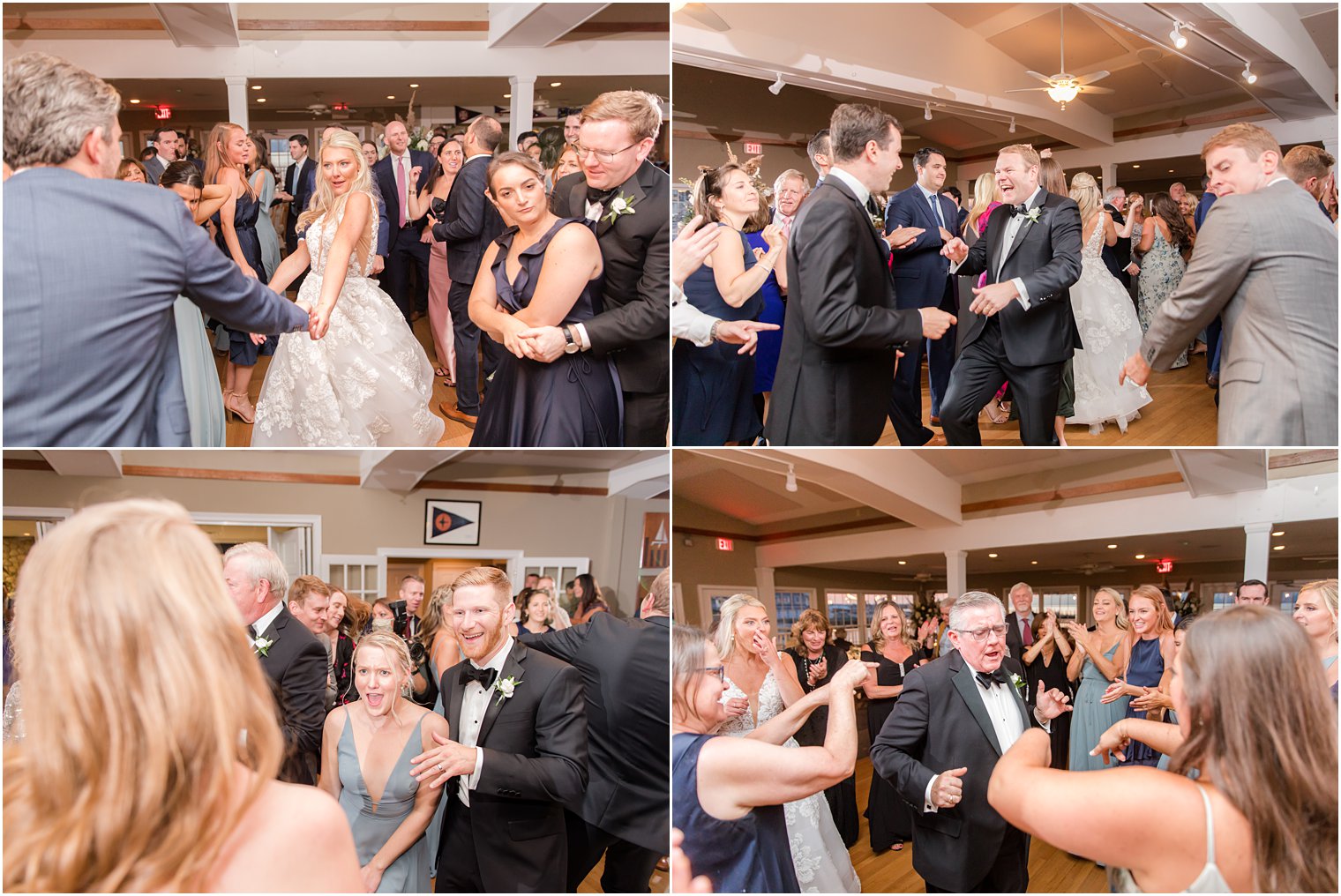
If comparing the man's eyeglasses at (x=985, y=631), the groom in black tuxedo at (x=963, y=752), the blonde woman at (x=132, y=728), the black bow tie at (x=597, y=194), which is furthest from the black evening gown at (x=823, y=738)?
the blonde woman at (x=132, y=728)

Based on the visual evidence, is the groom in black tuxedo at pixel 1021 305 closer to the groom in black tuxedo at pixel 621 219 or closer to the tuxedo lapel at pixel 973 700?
the tuxedo lapel at pixel 973 700

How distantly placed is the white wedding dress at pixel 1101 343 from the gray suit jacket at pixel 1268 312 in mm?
72

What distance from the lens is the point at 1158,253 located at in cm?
289

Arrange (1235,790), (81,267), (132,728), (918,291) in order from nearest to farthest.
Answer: (132,728) → (1235,790) → (81,267) → (918,291)

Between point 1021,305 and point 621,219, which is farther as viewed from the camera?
point 1021,305

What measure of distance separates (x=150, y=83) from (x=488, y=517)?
58.9 inches

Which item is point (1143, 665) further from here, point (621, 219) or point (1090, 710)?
point (621, 219)

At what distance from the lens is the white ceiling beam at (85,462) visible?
8.71ft

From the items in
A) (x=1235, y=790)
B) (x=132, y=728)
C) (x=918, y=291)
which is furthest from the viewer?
(x=918, y=291)

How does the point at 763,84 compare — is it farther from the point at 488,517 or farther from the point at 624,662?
the point at 624,662

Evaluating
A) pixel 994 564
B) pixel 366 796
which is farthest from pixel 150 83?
pixel 994 564

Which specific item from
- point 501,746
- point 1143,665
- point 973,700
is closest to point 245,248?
point 501,746

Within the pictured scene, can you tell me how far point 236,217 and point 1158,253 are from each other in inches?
103

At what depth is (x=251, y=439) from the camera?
111 inches
